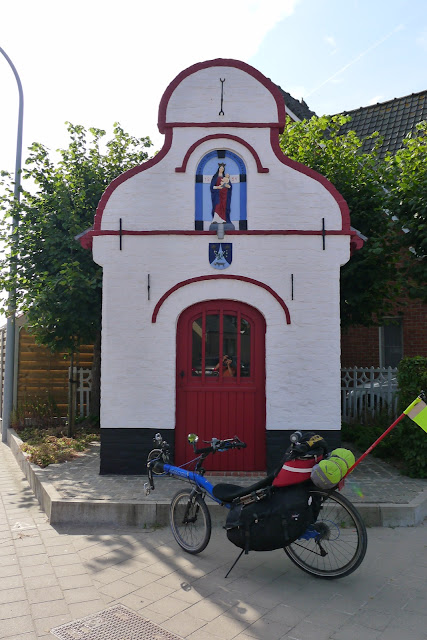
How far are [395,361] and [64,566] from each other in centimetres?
1054

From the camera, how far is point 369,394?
10289 mm

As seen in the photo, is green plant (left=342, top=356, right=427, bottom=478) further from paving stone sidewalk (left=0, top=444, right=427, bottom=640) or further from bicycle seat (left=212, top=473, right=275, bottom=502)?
bicycle seat (left=212, top=473, right=275, bottom=502)

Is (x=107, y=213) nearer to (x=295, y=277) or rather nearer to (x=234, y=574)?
(x=295, y=277)

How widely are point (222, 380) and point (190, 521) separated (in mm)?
2474

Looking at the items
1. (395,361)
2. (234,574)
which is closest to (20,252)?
(234,574)

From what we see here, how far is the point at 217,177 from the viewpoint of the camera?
7.11 meters

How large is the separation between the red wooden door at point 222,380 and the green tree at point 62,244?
2670mm

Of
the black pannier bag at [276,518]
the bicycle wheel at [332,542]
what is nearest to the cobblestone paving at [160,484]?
the bicycle wheel at [332,542]

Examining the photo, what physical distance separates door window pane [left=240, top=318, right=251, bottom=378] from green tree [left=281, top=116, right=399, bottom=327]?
2.75 m

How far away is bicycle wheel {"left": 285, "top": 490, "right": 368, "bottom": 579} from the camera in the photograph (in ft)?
13.4

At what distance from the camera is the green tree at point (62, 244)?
9.08 metres

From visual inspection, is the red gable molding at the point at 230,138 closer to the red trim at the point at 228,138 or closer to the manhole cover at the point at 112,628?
the red trim at the point at 228,138

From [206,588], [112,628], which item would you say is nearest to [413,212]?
[206,588]

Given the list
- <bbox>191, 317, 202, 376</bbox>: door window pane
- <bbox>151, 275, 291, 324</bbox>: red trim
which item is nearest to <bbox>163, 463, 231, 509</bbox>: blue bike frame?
<bbox>191, 317, 202, 376</bbox>: door window pane
